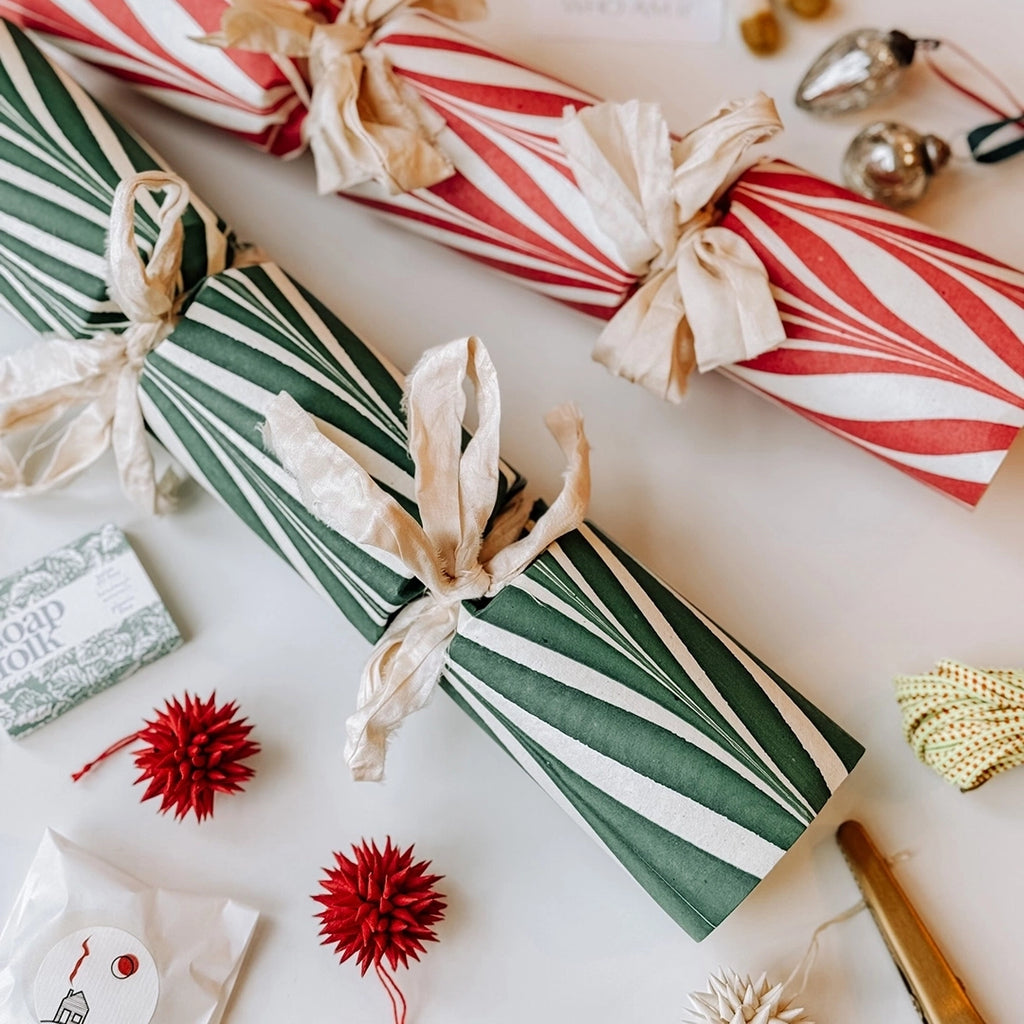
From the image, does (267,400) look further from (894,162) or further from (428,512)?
(894,162)

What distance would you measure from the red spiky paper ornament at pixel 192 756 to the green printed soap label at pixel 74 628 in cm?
7

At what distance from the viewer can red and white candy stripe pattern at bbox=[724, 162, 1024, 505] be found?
70 cm

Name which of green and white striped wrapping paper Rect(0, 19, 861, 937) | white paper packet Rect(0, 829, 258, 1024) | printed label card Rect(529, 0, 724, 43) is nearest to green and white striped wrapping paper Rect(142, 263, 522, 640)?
green and white striped wrapping paper Rect(0, 19, 861, 937)

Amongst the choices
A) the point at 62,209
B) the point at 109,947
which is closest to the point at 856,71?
the point at 62,209

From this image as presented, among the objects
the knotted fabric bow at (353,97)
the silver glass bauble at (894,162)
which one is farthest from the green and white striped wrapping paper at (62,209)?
the silver glass bauble at (894,162)

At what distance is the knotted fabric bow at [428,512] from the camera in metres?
0.61

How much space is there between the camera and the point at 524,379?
0.85m

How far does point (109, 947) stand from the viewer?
2.27 feet

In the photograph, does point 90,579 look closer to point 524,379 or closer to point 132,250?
point 132,250

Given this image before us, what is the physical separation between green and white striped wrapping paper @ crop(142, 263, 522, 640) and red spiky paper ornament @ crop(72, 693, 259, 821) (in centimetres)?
12

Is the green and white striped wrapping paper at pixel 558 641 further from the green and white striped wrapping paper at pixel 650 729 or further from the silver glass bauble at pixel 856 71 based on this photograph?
the silver glass bauble at pixel 856 71

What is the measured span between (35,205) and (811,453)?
2.06 feet

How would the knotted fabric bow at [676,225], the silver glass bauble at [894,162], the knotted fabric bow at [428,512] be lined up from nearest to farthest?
the knotted fabric bow at [428,512]
the knotted fabric bow at [676,225]
the silver glass bauble at [894,162]

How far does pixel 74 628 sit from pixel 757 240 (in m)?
0.59
